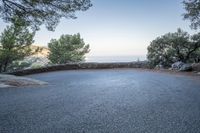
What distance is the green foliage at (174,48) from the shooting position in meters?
19.0

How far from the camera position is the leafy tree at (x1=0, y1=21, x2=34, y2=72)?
1082 inches

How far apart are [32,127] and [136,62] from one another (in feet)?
57.5

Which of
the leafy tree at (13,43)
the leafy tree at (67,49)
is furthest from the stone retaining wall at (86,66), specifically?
the leafy tree at (67,49)

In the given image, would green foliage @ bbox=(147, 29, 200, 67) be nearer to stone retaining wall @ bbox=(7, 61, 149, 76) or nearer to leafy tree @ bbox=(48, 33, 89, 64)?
stone retaining wall @ bbox=(7, 61, 149, 76)

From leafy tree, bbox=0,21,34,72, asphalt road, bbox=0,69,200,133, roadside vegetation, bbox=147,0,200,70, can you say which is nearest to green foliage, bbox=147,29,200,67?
roadside vegetation, bbox=147,0,200,70

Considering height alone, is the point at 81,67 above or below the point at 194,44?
below

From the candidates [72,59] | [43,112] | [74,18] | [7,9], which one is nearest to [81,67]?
[74,18]

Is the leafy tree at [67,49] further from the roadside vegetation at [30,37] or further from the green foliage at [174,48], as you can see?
the green foliage at [174,48]

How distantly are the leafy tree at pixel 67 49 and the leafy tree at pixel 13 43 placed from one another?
23.7 ft

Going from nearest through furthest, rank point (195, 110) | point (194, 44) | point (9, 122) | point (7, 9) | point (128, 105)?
point (9, 122), point (195, 110), point (128, 105), point (7, 9), point (194, 44)

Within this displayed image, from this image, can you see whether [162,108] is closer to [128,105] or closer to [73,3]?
[128,105]

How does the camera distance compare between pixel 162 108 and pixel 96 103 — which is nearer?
pixel 162 108

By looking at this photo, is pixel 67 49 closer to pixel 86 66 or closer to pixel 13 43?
pixel 13 43

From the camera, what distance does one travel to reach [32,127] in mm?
3510
